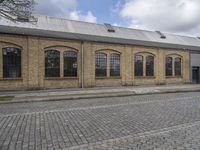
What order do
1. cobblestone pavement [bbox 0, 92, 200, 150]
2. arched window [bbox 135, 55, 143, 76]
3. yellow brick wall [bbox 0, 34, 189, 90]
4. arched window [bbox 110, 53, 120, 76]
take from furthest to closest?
arched window [bbox 135, 55, 143, 76]
arched window [bbox 110, 53, 120, 76]
yellow brick wall [bbox 0, 34, 189, 90]
cobblestone pavement [bbox 0, 92, 200, 150]

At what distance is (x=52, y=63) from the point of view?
914 inches

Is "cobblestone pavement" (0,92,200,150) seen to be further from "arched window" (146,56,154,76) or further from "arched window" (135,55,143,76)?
"arched window" (146,56,154,76)

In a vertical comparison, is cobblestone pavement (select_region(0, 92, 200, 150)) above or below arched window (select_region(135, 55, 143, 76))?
below

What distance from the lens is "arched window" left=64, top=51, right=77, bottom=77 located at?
24.0m

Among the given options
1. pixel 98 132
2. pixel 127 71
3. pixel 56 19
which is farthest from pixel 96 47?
pixel 98 132

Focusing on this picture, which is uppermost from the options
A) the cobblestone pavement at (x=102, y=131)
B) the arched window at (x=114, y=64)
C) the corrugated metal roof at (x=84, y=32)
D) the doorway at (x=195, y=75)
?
the corrugated metal roof at (x=84, y=32)

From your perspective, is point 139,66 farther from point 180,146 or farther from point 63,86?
point 180,146

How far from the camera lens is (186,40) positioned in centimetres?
3953

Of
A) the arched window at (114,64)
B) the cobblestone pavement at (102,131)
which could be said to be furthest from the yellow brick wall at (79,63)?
the cobblestone pavement at (102,131)

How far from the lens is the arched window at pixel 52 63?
2289cm

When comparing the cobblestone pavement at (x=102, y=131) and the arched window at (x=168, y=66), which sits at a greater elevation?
the arched window at (x=168, y=66)

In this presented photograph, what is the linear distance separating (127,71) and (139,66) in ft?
7.52

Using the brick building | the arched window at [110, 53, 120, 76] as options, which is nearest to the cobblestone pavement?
the brick building

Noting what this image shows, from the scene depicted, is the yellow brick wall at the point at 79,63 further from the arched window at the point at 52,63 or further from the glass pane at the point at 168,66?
the glass pane at the point at 168,66
